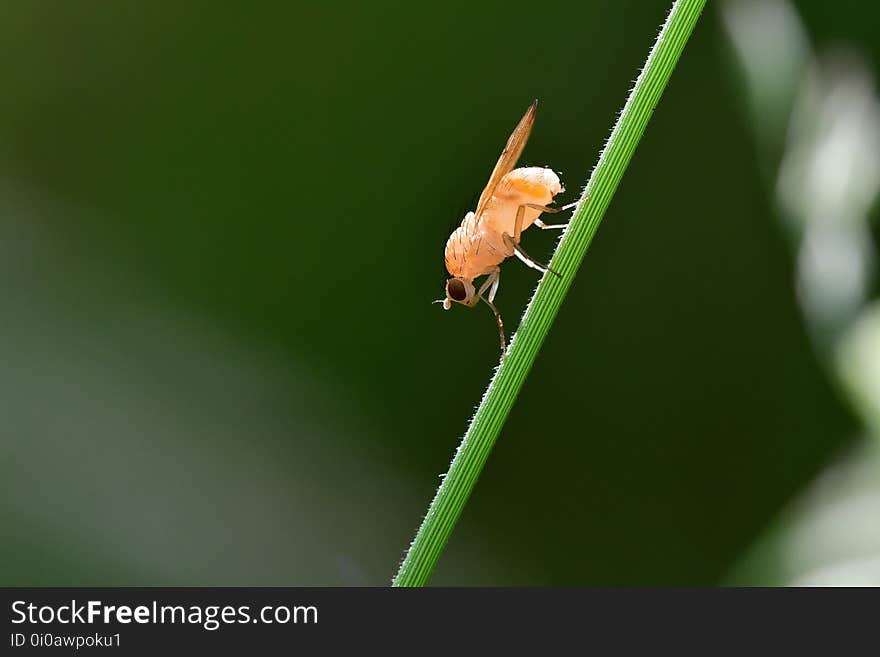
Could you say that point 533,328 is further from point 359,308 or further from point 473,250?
point 359,308

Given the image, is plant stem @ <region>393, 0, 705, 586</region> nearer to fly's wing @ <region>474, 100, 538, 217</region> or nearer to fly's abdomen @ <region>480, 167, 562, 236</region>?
fly's wing @ <region>474, 100, 538, 217</region>

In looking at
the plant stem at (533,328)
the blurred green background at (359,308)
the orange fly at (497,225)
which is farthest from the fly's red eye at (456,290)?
the plant stem at (533,328)

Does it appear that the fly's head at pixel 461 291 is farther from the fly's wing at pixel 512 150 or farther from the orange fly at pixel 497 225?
the fly's wing at pixel 512 150

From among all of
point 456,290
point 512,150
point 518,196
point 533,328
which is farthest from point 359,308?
point 533,328

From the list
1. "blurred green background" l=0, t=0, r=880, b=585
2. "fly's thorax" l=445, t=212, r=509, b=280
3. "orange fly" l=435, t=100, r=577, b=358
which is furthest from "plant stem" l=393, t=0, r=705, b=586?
"blurred green background" l=0, t=0, r=880, b=585

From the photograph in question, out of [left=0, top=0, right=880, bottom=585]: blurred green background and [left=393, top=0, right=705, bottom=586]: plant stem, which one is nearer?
[left=393, top=0, right=705, bottom=586]: plant stem
